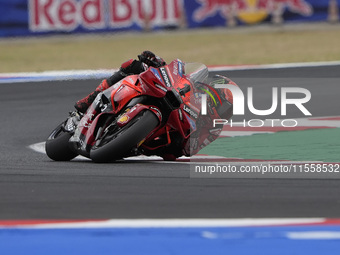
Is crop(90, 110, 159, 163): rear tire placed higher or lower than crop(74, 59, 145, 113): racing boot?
lower

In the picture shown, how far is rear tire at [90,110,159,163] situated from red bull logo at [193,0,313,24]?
18.8 m

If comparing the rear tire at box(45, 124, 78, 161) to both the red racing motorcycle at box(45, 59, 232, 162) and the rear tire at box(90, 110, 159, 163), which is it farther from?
the rear tire at box(90, 110, 159, 163)

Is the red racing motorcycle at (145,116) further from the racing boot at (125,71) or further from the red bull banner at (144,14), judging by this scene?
the red bull banner at (144,14)

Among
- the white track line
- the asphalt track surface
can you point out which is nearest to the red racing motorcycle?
the asphalt track surface

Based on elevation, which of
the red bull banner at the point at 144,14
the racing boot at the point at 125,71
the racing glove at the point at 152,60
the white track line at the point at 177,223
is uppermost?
the racing glove at the point at 152,60

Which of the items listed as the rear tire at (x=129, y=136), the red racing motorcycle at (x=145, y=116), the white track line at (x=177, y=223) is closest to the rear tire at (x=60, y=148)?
the red racing motorcycle at (x=145, y=116)

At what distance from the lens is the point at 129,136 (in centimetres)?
725

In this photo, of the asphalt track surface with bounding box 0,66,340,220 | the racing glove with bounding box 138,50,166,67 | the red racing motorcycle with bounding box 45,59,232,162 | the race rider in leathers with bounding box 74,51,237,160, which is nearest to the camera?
the asphalt track surface with bounding box 0,66,340,220

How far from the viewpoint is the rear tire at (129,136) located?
7258 mm

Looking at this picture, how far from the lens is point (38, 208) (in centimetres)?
576

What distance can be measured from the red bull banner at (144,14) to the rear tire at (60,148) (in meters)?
16.6

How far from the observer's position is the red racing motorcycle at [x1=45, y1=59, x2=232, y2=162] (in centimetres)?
739

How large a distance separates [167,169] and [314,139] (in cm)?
268

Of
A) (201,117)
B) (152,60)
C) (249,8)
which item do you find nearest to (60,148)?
(152,60)
